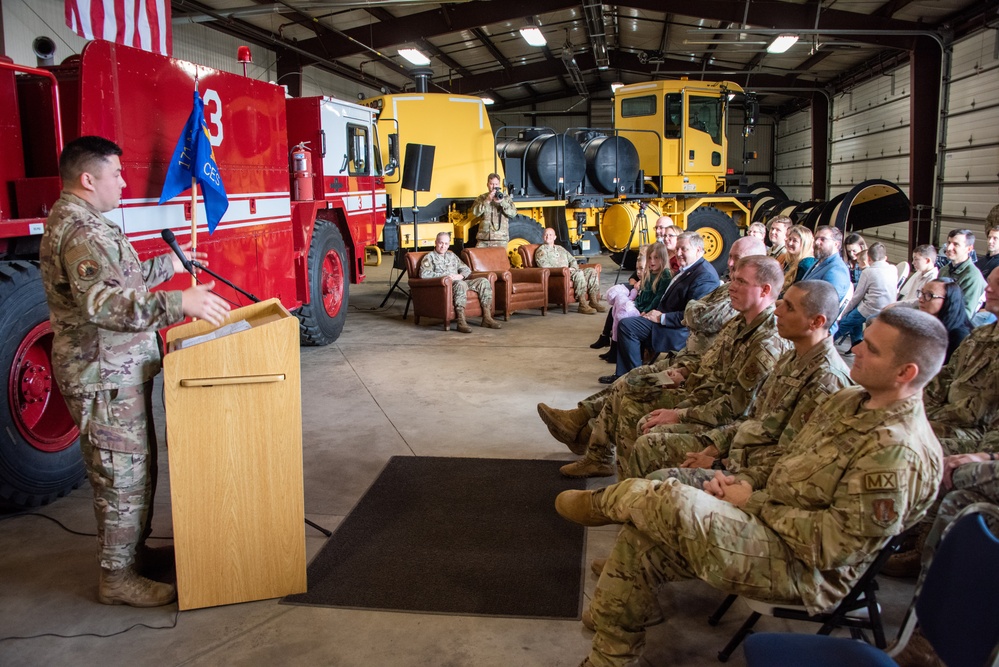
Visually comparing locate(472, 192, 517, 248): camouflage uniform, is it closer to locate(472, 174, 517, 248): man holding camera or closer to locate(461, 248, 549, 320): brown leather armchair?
locate(472, 174, 517, 248): man holding camera

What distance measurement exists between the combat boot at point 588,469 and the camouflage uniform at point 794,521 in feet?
5.99

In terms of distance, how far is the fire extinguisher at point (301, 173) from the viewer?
725cm

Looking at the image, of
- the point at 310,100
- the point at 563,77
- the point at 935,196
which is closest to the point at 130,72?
the point at 310,100

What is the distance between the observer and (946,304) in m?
4.65

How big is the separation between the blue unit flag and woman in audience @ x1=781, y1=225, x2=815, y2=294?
4409 millimetres

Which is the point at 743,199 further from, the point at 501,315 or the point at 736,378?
the point at 736,378

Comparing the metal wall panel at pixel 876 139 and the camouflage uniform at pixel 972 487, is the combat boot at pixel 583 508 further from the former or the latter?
the metal wall panel at pixel 876 139

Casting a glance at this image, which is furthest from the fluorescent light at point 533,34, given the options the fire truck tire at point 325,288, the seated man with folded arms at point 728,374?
the seated man with folded arms at point 728,374

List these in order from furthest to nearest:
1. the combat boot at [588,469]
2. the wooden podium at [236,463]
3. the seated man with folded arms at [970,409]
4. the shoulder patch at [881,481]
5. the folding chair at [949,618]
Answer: the combat boot at [588,469]
the seated man with folded arms at [970,409]
the wooden podium at [236,463]
the shoulder patch at [881,481]
the folding chair at [949,618]

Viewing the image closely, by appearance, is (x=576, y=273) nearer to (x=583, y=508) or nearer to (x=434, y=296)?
(x=434, y=296)

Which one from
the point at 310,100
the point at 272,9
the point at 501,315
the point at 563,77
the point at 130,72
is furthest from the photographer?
the point at 563,77

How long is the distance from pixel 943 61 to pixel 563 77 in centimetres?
1303

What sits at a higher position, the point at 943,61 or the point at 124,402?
the point at 943,61

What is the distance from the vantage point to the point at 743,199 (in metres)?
14.8
